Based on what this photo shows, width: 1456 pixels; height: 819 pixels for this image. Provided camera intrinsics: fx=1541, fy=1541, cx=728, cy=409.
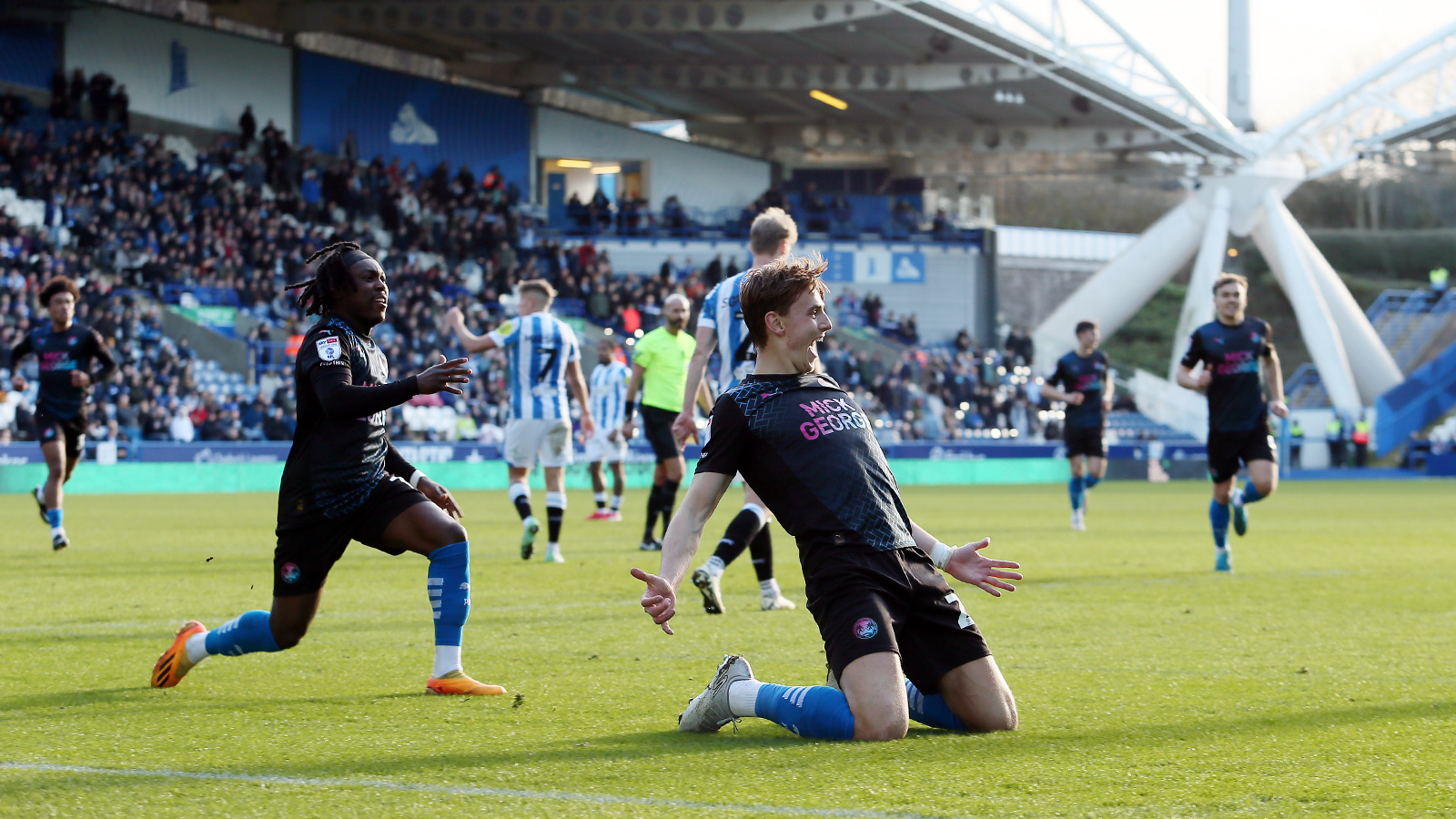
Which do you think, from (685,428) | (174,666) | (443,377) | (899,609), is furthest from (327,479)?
(685,428)

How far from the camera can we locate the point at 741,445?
4.85 meters

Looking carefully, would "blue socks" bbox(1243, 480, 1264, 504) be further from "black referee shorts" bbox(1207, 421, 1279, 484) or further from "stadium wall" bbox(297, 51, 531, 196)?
"stadium wall" bbox(297, 51, 531, 196)

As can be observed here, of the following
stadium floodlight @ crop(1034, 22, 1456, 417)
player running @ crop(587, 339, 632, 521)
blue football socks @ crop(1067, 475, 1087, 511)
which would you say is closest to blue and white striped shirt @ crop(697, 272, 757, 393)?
blue football socks @ crop(1067, 475, 1087, 511)

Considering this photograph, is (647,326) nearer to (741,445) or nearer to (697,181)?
(697,181)

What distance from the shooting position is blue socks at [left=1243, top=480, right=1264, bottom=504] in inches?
454

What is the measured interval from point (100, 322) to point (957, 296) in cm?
2706

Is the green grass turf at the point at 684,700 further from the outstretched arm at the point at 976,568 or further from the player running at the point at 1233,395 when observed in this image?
the player running at the point at 1233,395

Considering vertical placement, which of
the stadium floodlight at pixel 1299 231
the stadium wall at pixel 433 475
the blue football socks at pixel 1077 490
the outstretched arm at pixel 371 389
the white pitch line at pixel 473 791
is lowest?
the stadium wall at pixel 433 475

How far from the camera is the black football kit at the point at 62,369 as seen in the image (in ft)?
40.8

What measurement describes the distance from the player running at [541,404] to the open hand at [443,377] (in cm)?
668

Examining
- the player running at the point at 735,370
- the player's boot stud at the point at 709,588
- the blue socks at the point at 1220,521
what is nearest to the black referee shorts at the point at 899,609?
the player's boot stud at the point at 709,588

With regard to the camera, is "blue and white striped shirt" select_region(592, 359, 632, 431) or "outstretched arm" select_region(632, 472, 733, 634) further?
"blue and white striped shirt" select_region(592, 359, 632, 431)

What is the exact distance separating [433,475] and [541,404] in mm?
15332

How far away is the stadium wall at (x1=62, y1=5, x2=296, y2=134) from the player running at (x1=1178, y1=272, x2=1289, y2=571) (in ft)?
108
